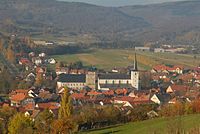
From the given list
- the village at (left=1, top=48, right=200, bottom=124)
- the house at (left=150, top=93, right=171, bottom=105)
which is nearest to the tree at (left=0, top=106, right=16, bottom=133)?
the village at (left=1, top=48, right=200, bottom=124)

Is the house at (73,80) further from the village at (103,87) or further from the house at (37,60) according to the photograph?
the house at (37,60)

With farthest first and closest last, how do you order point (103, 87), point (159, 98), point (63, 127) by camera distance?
point (103, 87) < point (159, 98) < point (63, 127)

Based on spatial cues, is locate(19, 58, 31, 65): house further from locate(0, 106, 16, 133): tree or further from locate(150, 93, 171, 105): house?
locate(0, 106, 16, 133): tree

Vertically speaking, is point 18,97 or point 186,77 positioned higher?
point 18,97

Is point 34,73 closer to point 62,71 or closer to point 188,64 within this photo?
point 62,71

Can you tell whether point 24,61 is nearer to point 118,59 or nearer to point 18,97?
point 118,59

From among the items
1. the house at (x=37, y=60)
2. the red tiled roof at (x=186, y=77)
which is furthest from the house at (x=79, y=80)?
the house at (x=37, y=60)

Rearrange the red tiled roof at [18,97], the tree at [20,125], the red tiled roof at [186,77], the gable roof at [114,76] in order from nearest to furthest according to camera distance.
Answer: the tree at [20,125], the red tiled roof at [18,97], the gable roof at [114,76], the red tiled roof at [186,77]

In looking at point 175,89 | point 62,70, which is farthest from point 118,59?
point 175,89
